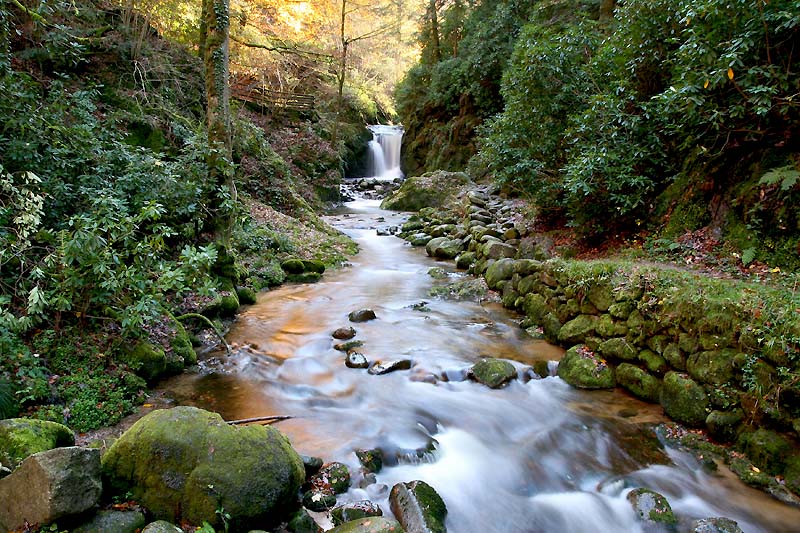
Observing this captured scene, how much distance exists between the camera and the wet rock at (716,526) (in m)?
3.68

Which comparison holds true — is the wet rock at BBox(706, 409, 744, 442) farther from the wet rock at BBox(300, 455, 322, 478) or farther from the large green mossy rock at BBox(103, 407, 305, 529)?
the large green mossy rock at BBox(103, 407, 305, 529)

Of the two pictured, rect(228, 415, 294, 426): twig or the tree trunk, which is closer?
rect(228, 415, 294, 426): twig

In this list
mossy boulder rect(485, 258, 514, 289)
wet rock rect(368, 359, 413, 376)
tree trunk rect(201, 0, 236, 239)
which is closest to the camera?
wet rock rect(368, 359, 413, 376)

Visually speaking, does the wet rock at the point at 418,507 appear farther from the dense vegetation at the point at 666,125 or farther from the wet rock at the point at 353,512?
the dense vegetation at the point at 666,125

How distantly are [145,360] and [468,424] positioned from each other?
379 cm

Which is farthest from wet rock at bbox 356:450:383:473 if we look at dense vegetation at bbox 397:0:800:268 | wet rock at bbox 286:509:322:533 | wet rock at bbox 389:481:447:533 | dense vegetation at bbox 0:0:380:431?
dense vegetation at bbox 397:0:800:268

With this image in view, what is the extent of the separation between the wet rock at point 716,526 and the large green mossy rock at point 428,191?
588 inches

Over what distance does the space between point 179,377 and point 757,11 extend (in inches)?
338

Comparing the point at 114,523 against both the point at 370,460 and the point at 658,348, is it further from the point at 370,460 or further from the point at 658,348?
the point at 658,348

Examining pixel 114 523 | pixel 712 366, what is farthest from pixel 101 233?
pixel 712 366

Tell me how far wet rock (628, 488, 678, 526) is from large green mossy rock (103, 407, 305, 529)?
9.84 feet

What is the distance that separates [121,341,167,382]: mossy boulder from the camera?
520cm

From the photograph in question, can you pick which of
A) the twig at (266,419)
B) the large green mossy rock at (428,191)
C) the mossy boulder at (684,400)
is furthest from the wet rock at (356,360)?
the large green mossy rock at (428,191)

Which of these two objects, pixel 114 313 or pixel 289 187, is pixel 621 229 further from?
pixel 289 187
